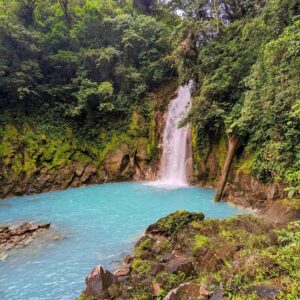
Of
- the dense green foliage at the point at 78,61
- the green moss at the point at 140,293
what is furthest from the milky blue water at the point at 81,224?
the dense green foliage at the point at 78,61

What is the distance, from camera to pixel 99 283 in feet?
16.4

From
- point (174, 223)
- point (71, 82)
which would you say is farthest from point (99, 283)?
point (71, 82)

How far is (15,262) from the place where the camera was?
285 inches

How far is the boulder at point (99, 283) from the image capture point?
16.0ft

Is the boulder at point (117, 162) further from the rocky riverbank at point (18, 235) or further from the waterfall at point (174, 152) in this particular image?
the rocky riverbank at point (18, 235)

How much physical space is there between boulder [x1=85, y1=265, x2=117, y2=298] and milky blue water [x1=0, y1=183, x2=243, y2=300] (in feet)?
2.56

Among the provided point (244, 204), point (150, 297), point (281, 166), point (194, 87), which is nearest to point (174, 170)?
point (194, 87)

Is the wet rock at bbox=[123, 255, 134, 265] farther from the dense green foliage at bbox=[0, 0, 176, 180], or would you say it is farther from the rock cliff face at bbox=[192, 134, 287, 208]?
the dense green foliage at bbox=[0, 0, 176, 180]

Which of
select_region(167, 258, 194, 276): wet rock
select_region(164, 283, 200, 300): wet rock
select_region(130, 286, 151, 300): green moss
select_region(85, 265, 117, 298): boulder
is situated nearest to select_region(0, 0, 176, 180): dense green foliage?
select_region(85, 265, 117, 298): boulder

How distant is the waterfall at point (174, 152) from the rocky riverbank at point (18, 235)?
25.3 ft

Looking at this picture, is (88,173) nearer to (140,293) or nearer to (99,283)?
(99,283)

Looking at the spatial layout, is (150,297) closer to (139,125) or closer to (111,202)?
(111,202)

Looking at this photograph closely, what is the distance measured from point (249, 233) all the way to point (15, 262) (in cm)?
590

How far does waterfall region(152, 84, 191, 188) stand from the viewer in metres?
16.6
